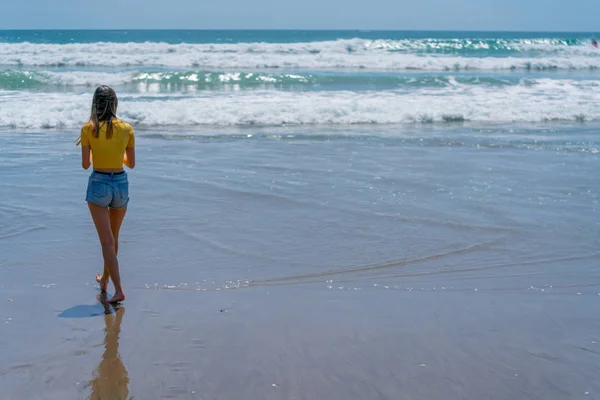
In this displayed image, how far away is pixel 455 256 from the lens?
603 centimetres

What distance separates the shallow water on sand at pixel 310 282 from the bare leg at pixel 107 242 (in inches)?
5.4

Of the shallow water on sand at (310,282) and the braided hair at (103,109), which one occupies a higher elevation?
the braided hair at (103,109)

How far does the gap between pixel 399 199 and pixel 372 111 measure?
8569 millimetres

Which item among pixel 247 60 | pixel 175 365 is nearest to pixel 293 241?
pixel 175 365

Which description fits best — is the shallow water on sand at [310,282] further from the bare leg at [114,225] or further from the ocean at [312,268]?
the bare leg at [114,225]

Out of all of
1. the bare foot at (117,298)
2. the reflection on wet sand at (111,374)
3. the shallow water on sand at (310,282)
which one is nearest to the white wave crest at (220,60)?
the shallow water on sand at (310,282)

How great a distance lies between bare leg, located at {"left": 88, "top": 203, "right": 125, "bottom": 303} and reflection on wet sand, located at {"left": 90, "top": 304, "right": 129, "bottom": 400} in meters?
0.37

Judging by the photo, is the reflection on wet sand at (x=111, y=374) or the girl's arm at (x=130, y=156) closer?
the reflection on wet sand at (x=111, y=374)

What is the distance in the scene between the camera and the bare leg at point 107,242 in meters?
4.87

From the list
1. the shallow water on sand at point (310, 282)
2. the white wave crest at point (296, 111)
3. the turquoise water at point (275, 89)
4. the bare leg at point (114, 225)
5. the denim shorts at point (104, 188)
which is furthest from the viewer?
the turquoise water at point (275, 89)

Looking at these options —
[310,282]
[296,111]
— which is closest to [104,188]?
[310,282]

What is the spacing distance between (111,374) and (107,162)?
1.53 meters

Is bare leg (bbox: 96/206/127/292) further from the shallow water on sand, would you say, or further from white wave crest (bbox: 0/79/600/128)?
white wave crest (bbox: 0/79/600/128)

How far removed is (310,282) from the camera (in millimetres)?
5387
